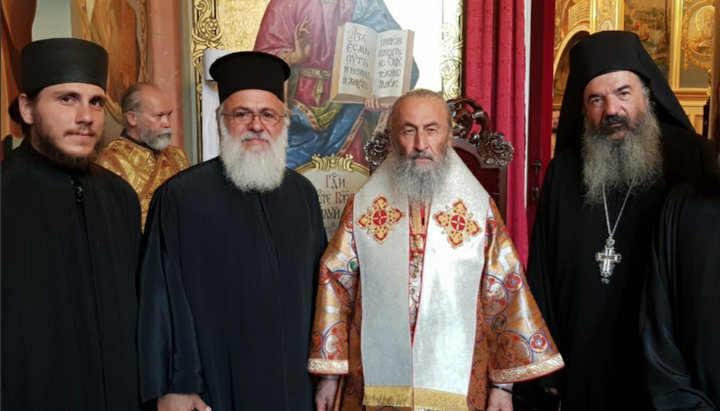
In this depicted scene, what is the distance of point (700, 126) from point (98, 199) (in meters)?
10.3

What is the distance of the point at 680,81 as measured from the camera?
32.3 feet

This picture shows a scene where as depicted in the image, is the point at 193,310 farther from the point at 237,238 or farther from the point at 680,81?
the point at 680,81

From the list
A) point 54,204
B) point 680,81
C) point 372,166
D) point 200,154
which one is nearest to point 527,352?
point 372,166

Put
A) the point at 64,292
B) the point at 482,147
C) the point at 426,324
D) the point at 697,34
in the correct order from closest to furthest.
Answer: the point at 64,292
the point at 426,324
the point at 482,147
the point at 697,34

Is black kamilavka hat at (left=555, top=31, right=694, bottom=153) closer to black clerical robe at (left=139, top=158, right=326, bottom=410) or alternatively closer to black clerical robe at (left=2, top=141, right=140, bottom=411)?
black clerical robe at (left=139, top=158, right=326, bottom=410)

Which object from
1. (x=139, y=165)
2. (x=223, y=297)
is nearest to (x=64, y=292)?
(x=223, y=297)

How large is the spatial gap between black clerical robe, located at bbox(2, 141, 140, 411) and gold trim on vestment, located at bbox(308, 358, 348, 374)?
27.0 inches

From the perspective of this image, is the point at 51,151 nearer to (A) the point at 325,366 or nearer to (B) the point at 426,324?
(A) the point at 325,366

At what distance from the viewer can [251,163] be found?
253cm

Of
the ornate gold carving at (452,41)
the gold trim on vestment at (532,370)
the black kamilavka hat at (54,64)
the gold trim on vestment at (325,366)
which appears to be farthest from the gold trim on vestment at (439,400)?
the ornate gold carving at (452,41)

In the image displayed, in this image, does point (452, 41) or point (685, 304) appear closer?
point (685, 304)

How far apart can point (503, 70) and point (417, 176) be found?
2.99 m

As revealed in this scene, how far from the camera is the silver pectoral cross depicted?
2.62 m

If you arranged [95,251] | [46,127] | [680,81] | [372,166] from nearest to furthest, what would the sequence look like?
1. [46,127]
2. [95,251]
3. [372,166]
4. [680,81]
